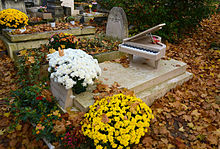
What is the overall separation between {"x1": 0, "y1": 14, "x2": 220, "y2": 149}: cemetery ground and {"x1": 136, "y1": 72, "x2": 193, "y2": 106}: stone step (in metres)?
0.11

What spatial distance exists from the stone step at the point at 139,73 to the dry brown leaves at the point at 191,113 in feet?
1.47

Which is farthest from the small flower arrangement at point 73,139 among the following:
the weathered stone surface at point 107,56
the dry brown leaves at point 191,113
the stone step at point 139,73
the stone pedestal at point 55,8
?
the stone pedestal at point 55,8

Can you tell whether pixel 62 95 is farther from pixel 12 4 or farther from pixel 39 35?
pixel 12 4

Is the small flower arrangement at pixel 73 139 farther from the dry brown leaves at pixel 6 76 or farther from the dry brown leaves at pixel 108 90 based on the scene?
the dry brown leaves at pixel 6 76

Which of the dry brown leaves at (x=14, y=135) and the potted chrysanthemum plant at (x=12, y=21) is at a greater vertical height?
the potted chrysanthemum plant at (x=12, y=21)

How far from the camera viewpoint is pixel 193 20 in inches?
323

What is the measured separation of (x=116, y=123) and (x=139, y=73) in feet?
6.95

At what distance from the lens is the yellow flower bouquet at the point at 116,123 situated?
262 centimetres

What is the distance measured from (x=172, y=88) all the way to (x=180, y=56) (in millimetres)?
2451

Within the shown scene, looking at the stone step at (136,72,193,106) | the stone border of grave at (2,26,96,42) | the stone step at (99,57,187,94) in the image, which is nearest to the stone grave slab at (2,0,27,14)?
the stone border of grave at (2,26,96,42)

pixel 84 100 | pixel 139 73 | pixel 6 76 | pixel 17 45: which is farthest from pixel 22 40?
pixel 139 73

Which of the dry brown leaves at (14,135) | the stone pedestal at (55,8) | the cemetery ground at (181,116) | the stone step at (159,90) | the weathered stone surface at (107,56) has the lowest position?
the dry brown leaves at (14,135)

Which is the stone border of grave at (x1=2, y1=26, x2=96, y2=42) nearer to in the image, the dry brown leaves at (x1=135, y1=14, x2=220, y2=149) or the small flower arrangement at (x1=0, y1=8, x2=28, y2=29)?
the small flower arrangement at (x1=0, y1=8, x2=28, y2=29)

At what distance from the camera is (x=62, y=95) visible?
3473 millimetres
